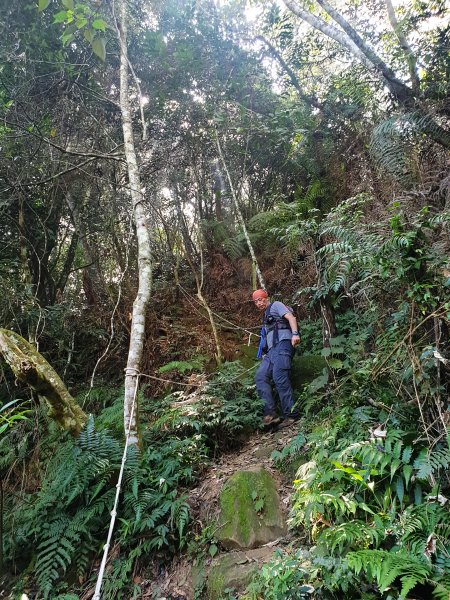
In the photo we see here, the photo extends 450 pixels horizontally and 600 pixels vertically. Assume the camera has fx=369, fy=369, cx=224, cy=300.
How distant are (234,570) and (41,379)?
2664 mm

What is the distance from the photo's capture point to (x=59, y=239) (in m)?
9.49

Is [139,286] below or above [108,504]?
above

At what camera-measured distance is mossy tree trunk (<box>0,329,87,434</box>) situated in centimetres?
384

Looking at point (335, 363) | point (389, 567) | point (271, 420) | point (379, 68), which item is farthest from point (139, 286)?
point (379, 68)

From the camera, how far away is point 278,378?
200 inches

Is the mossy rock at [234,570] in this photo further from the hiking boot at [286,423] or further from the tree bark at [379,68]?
the tree bark at [379,68]

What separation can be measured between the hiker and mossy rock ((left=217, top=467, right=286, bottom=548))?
116cm

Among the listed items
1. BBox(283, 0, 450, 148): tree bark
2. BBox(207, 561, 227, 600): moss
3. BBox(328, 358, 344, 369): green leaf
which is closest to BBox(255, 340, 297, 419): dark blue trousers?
BBox(328, 358, 344, 369): green leaf

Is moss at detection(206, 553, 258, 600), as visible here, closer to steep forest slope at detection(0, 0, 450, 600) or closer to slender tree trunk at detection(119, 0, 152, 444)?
steep forest slope at detection(0, 0, 450, 600)

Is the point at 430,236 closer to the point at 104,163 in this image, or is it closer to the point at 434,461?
the point at 434,461

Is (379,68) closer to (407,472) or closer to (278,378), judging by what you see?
(278,378)

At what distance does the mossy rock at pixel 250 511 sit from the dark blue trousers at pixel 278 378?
1.21 m

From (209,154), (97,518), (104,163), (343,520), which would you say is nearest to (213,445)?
(97,518)

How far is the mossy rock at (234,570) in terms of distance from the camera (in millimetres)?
2953
